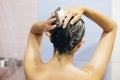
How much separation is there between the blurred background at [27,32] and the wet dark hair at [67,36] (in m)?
0.31

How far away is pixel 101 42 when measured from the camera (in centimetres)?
114

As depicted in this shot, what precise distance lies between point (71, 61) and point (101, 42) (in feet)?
0.62

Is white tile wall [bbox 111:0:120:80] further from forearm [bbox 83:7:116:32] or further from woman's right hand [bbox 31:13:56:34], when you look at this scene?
woman's right hand [bbox 31:13:56:34]

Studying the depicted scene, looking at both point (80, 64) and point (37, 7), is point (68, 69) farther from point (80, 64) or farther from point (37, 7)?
point (37, 7)

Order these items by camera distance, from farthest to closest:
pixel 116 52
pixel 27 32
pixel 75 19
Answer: pixel 27 32 < pixel 116 52 < pixel 75 19

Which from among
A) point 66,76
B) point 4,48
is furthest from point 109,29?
point 4,48

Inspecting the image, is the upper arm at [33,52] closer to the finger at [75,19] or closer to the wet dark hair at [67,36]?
the wet dark hair at [67,36]

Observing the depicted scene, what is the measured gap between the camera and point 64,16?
98 cm

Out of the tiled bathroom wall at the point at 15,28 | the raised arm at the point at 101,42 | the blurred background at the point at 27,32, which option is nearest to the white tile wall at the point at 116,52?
the blurred background at the point at 27,32

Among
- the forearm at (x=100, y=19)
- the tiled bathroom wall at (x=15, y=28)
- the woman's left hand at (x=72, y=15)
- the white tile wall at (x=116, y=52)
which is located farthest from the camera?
the tiled bathroom wall at (x=15, y=28)

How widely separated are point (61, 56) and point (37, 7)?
47cm

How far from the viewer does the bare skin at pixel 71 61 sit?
1.03 m

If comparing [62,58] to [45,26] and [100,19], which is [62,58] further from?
[100,19]

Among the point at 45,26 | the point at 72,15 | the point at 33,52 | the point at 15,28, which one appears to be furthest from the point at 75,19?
the point at 15,28
